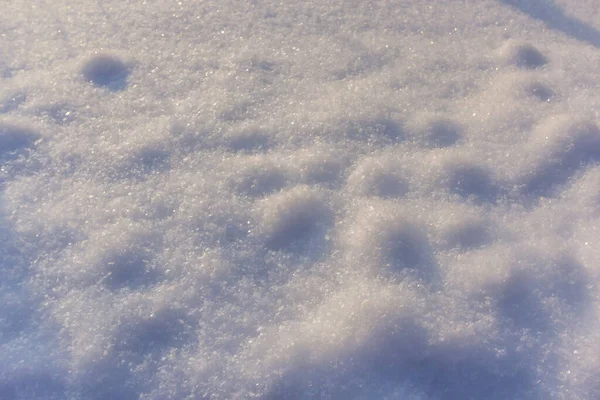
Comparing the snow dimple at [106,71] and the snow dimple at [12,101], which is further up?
the snow dimple at [106,71]

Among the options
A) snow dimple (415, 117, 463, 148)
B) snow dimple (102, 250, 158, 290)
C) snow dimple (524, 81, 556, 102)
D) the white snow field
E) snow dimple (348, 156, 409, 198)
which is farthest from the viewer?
snow dimple (524, 81, 556, 102)

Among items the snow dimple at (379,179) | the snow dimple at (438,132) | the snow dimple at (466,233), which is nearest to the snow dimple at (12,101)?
the snow dimple at (379,179)

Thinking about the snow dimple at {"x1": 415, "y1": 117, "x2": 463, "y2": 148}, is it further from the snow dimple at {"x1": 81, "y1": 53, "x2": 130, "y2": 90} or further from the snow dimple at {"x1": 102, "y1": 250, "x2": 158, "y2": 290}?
the snow dimple at {"x1": 81, "y1": 53, "x2": 130, "y2": 90}

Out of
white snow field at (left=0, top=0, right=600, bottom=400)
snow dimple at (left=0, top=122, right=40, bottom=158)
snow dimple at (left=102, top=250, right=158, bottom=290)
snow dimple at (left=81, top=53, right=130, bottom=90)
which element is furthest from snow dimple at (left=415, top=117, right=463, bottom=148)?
snow dimple at (left=0, top=122, right=40, bottom=158)

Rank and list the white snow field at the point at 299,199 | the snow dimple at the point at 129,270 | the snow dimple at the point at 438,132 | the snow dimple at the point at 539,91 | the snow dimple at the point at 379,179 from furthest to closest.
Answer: the snow dimple at the point at 539,91 → the snow dimple at the point at 438,132 → the snow dimple at the point at 379,179 → the snow dimple at the point at 129,270 → the white snow field at the point at 299,199

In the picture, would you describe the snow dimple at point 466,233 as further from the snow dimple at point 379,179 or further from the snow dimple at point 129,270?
the snow dimple at point 129,270

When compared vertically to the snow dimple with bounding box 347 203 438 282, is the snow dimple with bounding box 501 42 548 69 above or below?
above

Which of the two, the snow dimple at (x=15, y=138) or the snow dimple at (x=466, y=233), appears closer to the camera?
the snow dimple at (x=466, y=233)

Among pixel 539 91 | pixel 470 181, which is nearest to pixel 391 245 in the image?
pixel 470 181

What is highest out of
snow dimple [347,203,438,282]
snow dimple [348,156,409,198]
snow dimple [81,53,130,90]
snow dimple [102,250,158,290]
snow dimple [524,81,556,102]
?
snow dimple [524,81,556,102]
